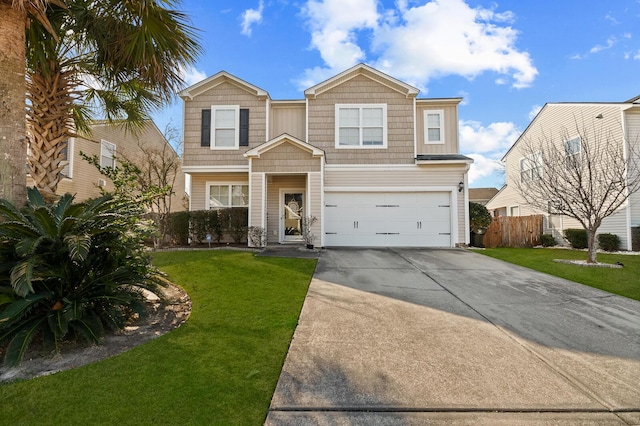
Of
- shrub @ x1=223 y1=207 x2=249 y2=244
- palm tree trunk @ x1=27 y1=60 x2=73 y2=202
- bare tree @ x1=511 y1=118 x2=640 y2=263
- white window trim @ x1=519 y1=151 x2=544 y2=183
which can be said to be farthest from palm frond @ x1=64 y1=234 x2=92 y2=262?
white window trim @ x1=519 y1=151 x2=544 y2=183

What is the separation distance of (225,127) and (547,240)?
16124 mm

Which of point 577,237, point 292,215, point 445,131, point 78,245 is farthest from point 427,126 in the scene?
point 78,245

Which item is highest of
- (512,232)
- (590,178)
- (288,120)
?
(288,120)

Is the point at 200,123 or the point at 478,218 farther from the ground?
the point at 200,123

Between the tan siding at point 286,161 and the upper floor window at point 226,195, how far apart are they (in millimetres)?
2175

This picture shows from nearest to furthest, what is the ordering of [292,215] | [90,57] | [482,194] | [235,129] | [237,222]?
[90,57] < [237,222] < [235,129] < [292,215] < [482,194]

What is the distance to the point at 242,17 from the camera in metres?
9.82

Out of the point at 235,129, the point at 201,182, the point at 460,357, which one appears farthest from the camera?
the point at 201,182

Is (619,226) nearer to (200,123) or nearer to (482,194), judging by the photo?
(200,123)

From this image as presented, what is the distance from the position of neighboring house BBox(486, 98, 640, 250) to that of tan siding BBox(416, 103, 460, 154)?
10.7ft

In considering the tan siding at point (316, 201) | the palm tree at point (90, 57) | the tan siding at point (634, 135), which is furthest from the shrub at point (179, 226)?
the tan siding at point (634, 135)

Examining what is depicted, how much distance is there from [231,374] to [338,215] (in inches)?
380

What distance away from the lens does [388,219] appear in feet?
40.6

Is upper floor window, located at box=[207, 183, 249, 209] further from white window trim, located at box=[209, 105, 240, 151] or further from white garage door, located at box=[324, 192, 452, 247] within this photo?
white garage door, located at box=[324, 192, 452, 247]
